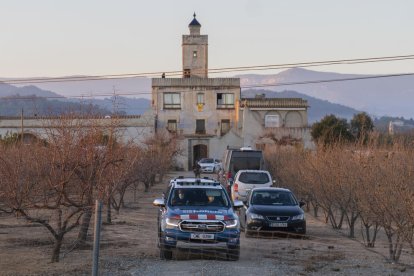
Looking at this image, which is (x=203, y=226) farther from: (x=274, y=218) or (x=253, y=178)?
(x=253, y=178)

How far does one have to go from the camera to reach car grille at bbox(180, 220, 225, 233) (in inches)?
696

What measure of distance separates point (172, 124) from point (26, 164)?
6548 centimetres

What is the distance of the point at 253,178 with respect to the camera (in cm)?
3384

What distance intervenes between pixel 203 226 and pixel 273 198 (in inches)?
305

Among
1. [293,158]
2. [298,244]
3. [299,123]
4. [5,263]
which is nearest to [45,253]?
[5,263]

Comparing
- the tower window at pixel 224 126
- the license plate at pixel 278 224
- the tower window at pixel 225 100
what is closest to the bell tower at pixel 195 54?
the tower window at pixel 225 100

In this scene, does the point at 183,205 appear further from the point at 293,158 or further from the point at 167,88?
the point at 167,88

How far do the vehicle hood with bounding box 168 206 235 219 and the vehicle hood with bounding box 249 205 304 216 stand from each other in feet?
17.0

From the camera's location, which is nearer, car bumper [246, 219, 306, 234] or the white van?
→ car bumper [246, 219, 306, 234]

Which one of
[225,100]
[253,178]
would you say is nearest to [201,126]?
[225,100]

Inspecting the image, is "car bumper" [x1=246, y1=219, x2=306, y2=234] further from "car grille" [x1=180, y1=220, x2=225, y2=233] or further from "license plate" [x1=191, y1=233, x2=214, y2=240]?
"license plate" [x1=191, y1=233, x2=214, y2=240]

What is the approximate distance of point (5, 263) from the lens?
17719 millimetres

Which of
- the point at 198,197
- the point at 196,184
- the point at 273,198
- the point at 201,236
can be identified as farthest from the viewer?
the point at 273,198

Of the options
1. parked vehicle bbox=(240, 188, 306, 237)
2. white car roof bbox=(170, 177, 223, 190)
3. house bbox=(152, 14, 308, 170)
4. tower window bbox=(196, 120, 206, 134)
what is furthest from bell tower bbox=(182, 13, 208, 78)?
white car roof bbox=(170, 177, 223, 190)
